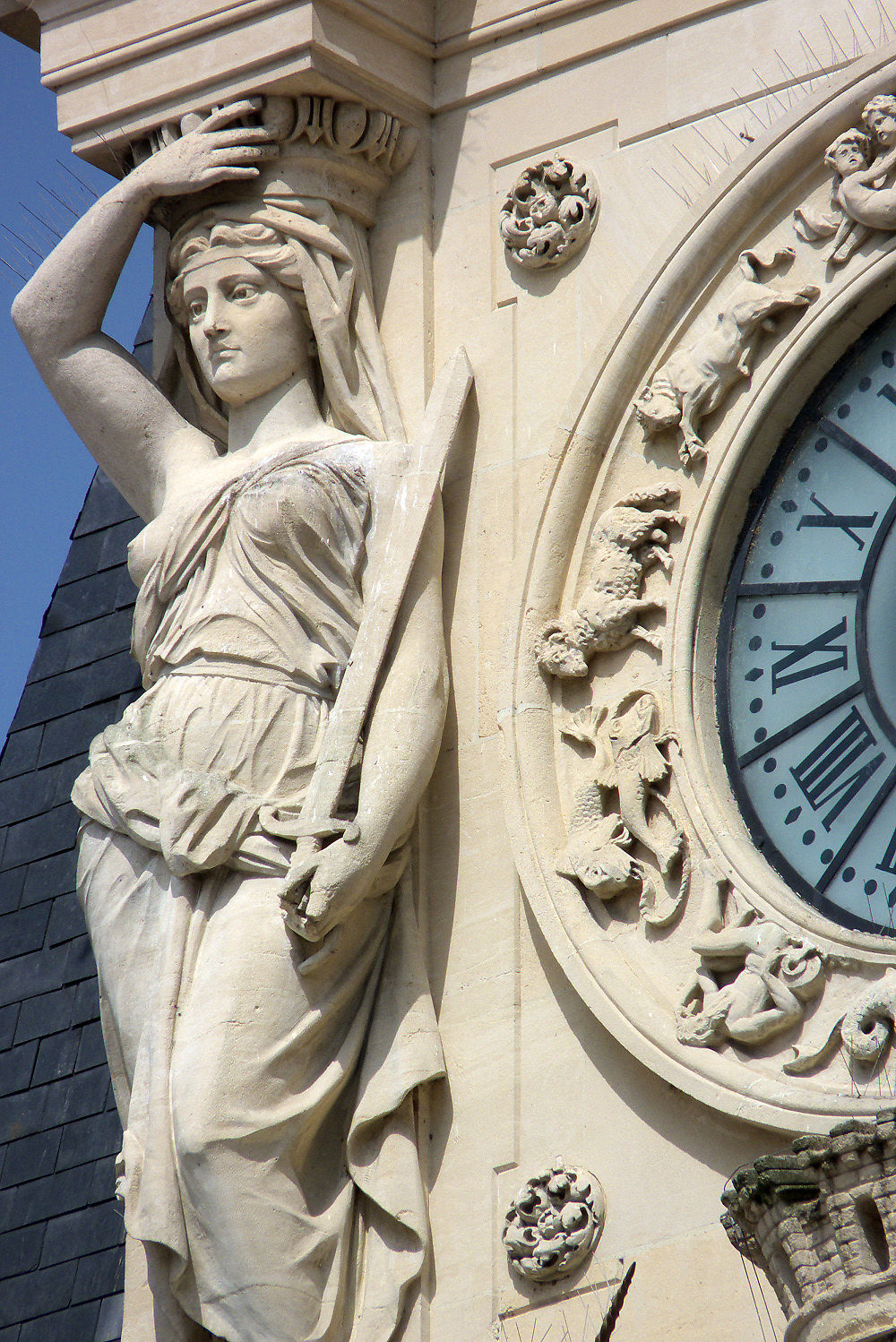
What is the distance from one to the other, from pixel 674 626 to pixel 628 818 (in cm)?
50

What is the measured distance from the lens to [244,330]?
7852 millimetres

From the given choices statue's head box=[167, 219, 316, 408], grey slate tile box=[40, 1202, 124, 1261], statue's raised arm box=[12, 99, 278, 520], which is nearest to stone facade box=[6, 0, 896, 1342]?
statue's raised arm box=[12, 99, 278, 520]

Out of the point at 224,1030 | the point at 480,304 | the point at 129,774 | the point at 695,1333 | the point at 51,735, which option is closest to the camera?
the point at 695,1333

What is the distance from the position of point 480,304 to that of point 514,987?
6.31 feet

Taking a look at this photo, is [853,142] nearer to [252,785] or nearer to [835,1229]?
[252,785]

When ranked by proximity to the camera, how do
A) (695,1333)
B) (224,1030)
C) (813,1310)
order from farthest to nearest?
(224,1030) < (695,1333) < (813,1310)

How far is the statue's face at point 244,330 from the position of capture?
785 cm

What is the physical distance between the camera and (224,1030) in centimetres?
691

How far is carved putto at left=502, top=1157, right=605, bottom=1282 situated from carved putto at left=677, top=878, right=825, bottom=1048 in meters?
0.43

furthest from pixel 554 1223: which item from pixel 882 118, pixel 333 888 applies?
pixel 882 118

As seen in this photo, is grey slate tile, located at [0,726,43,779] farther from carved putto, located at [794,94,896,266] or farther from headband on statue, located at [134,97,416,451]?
carved putto, located at [794,94,896,266]

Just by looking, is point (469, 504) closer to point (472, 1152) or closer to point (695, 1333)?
point (472, 1152)

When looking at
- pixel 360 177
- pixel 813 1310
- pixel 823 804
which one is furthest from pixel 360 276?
pixel 813 1310

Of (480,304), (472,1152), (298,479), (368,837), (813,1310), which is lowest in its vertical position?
(813,1310)
